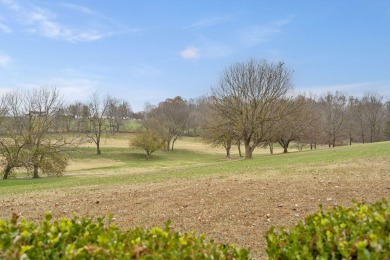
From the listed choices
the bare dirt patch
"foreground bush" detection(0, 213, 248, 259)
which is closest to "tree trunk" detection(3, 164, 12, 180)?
the bare dirt patch

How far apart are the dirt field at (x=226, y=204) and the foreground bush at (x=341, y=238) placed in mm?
2444

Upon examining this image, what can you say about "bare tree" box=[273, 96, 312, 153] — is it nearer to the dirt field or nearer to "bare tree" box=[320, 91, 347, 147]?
"bare tree" box=[320, 91, 347, 147]

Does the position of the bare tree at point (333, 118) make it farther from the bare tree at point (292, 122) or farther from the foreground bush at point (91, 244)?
the foreground bush at point (91, 244)

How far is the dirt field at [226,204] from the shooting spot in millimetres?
6672

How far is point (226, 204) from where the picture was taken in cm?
804

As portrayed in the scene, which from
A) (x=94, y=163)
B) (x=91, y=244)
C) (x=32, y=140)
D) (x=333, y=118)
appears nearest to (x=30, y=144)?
(x=32, y=140)

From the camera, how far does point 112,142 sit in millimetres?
65688

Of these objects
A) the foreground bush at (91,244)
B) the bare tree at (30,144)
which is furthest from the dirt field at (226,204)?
the bare tree at (30,144)

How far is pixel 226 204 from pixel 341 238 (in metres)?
5.67

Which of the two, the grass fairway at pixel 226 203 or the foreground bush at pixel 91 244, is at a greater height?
the foreground bush at pixel 91 244

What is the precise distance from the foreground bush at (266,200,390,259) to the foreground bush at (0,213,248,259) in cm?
40

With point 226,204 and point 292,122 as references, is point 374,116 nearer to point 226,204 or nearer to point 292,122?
point 292,122

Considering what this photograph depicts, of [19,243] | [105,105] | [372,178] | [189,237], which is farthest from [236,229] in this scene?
[105,105]

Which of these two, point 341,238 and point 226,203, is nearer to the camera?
point 341,238
